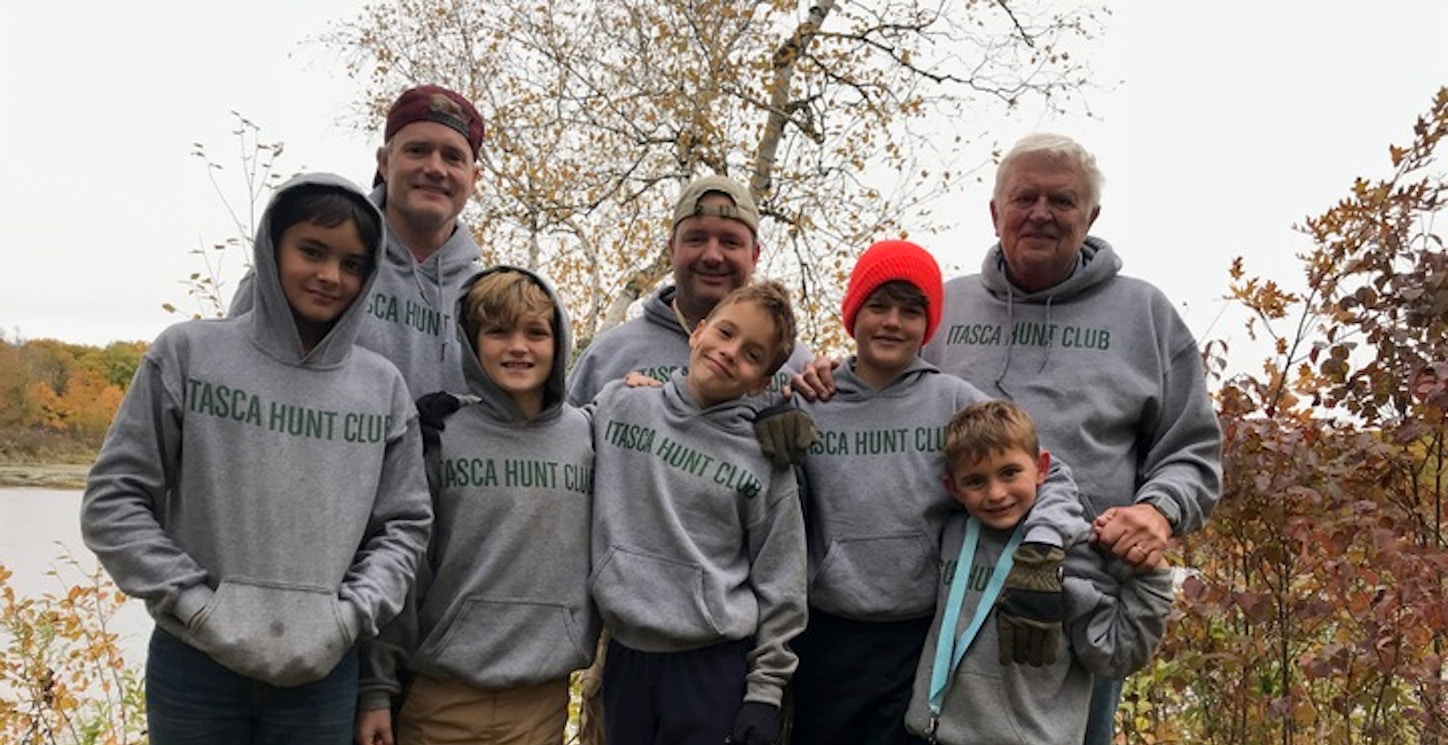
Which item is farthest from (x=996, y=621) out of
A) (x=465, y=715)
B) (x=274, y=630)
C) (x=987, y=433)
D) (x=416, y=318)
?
(x=416, y=318)

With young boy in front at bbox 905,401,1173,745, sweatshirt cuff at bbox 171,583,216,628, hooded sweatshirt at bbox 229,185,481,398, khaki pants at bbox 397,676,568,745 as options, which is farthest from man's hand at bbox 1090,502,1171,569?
sweatshirt cuff at bbox 171,583,216,628

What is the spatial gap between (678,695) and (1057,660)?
836mm

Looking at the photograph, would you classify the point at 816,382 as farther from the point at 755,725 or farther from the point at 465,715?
the point at 465,715

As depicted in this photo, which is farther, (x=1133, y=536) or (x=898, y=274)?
(x=898, y=274)

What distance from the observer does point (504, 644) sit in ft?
7.22

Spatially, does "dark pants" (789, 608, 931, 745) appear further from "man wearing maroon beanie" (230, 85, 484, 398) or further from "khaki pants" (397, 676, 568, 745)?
"man wearing maroon beanie" (230, 85, 484, 398)

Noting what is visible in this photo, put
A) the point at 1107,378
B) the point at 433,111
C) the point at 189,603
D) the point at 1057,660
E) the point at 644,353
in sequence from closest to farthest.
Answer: the point at 189,603 < the point at 1057,660 < the point at 1107,378 < the point at 433,111 < the point at 644,353

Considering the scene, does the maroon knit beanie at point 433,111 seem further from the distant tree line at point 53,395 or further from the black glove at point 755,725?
A: the distant tree line at point 53,395

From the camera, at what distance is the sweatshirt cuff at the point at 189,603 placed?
1.90m

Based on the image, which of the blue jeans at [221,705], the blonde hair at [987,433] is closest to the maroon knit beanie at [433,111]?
the blue jeans at [221,705]

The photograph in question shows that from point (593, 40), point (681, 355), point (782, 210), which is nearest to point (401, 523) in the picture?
point (681, 355)

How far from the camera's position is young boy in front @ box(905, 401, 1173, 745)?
220cm

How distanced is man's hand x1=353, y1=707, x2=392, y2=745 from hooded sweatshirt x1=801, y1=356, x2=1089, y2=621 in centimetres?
98

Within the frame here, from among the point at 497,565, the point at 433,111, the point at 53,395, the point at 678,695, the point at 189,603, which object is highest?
the point at 433,111
